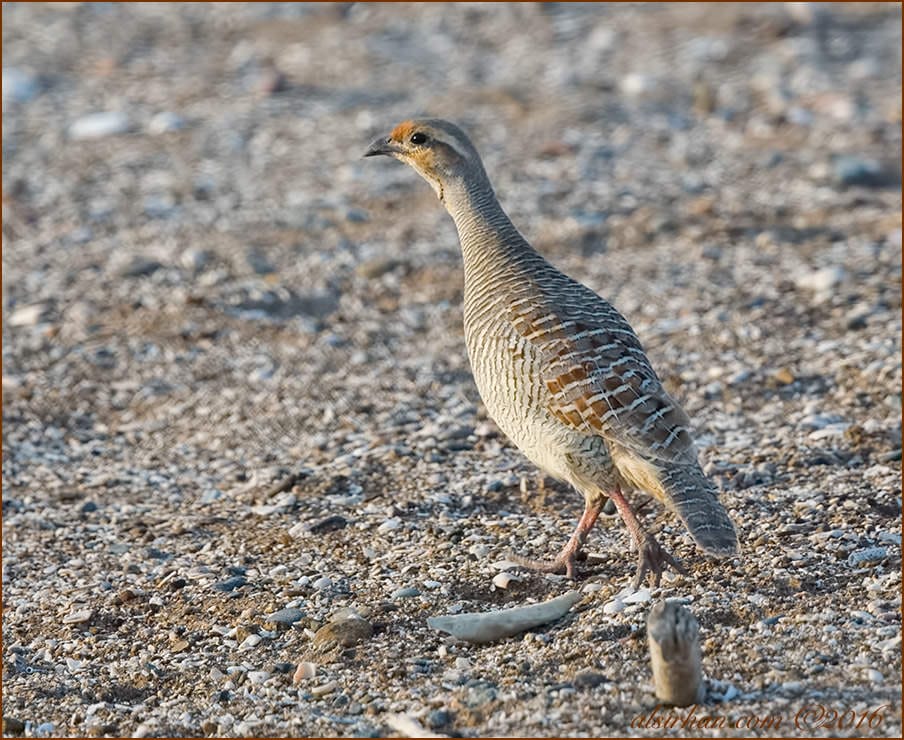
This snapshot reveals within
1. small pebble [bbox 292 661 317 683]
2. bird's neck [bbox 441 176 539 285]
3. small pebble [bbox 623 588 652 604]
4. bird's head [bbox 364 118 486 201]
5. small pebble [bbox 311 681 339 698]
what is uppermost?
bird's head [bbox 364 118 486 201]

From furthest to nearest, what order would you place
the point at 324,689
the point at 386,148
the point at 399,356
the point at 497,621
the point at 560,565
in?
the point at 399,356 < the point at 386,148 < the point at 560,565 < the point at 497,621 < the point at 324,689

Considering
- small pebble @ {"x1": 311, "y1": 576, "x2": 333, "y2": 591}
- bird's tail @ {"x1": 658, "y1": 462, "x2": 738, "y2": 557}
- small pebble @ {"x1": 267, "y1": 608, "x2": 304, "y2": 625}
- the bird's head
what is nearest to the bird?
bird's tail @ {"x1": 658, "y1": 462, "x2": 738, "y2": 557}

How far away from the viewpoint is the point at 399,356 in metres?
7.99

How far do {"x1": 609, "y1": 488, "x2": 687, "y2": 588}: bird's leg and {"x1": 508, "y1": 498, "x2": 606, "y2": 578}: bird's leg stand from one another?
171 mm

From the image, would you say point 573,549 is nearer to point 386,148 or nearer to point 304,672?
point 304,672

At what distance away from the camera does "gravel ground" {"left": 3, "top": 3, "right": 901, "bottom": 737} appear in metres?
4.78

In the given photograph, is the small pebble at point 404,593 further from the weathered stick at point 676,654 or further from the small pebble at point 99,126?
the small pebble at point 99,126

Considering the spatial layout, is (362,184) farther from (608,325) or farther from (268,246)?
(608,325)

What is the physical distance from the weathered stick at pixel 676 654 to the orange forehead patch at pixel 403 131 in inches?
116

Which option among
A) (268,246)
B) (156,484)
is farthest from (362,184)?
(156,484)

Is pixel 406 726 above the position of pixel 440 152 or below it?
below

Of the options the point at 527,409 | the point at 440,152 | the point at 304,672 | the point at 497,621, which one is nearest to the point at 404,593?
the point at 497,621

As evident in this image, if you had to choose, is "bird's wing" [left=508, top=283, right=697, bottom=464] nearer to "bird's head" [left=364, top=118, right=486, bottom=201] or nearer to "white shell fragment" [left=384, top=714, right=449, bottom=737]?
"bird's head" [left=364, top=118, right=486, bottom=201]

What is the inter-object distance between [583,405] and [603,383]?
4.5 inches
